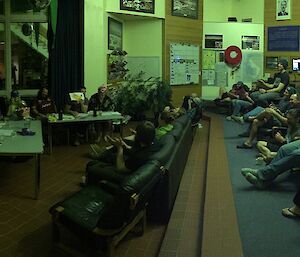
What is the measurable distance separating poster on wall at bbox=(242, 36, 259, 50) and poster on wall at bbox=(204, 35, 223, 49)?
0.66m

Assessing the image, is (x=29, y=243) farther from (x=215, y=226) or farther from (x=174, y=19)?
(x=174, y=19)

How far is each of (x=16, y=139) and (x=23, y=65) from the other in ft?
13.4

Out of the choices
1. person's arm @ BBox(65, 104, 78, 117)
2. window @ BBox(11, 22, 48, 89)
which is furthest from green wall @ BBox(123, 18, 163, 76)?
person's arm @ BBox(65, 104, 78, 117)

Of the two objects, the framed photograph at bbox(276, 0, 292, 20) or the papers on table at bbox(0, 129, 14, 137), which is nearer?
the papers on table at bbox(0, 129, 14, 137)

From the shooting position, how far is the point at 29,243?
318 centimetres

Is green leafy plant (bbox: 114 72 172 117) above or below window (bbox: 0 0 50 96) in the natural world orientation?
below

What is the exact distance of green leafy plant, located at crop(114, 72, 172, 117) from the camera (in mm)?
9258

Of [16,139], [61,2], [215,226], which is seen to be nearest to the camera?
[215,226]

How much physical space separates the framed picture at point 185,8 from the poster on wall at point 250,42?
1685 millimetres

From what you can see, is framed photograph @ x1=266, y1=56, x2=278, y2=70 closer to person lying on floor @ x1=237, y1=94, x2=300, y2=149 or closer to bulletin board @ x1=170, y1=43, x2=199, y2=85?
bulletin board @ x1=170, y1=43, x2=199, y2=85

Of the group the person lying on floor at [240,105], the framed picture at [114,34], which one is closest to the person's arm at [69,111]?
the framed picture at [114,34]

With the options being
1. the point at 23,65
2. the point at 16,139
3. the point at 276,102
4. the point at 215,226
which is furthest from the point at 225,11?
the point at 215,226

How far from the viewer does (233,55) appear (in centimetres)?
1120

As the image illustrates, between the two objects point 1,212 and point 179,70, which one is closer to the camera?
point 1,212
